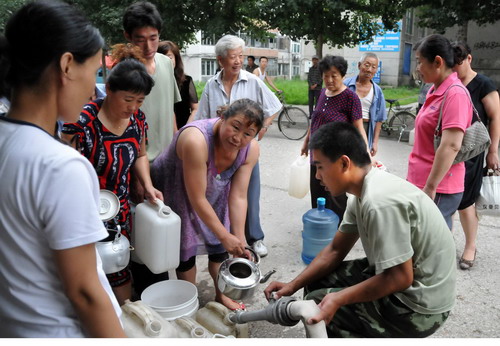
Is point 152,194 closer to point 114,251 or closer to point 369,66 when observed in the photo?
point 114,251

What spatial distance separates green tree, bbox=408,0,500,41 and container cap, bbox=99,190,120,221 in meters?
9.16

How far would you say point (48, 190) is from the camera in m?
0.91

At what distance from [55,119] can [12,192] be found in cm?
19

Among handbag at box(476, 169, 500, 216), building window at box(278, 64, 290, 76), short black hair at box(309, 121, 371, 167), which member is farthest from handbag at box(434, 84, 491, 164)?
building window at box(278, 64, 290, 76)

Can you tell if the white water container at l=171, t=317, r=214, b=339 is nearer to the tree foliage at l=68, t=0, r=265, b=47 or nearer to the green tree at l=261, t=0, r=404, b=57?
the green tree at l=261, t=0, r=404, b=57

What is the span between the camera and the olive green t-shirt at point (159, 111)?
2.96 metres

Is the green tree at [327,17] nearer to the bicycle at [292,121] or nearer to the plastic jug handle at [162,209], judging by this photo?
the bicycle at [292,121]

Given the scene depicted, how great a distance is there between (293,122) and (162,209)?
7471 mm

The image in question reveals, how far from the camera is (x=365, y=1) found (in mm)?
11297

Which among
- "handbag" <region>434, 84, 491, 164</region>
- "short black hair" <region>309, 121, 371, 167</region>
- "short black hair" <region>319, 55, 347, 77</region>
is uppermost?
"short black hair" <region>319, 55, 347, 77</region>

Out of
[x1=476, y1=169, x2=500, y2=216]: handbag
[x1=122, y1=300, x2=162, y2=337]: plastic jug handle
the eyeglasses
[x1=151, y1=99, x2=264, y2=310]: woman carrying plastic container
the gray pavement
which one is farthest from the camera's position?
the eyeglasses

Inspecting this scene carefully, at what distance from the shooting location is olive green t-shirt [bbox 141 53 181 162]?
2.96 meters

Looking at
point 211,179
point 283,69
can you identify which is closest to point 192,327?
point 211,179
